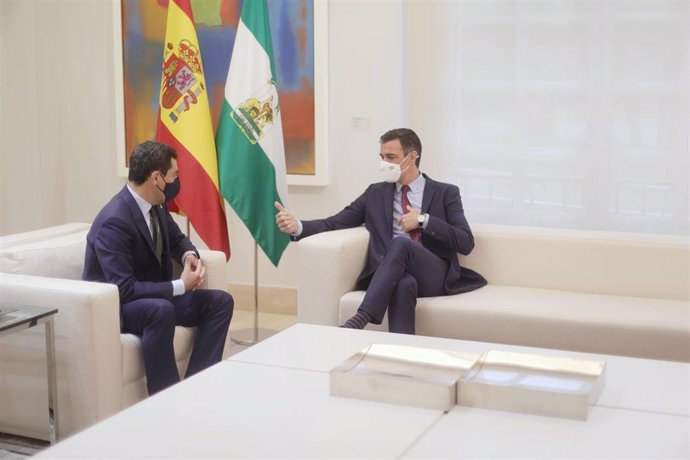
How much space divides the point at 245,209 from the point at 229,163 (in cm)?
27

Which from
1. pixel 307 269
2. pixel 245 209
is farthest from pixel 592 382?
pixel 245 209

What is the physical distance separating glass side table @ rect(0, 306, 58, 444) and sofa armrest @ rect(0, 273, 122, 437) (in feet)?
0.20

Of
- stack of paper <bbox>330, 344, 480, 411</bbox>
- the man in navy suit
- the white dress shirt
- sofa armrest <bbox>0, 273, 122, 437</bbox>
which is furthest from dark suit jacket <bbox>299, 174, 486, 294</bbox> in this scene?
stack of paper <bbox>330, 344, 480, 411</bbox>

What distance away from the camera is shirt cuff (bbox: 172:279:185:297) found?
12.7ft

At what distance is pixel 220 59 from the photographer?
5891mm

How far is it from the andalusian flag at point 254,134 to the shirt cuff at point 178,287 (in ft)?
3.85

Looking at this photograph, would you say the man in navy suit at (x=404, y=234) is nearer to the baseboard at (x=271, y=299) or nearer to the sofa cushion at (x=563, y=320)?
the sofa cushion at (x=563, y=320)

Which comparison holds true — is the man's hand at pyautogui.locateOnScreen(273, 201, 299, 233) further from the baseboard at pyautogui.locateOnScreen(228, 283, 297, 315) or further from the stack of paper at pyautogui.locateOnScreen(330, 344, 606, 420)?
the stack of paper at pyautogui.locateOnScreen(330, 344, 606, 420)

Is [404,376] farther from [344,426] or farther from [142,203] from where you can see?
[142,203]

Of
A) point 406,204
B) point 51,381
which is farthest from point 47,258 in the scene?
point 406,204

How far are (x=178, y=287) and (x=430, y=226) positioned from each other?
4.21ft

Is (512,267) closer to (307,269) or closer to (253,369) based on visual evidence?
(307,269)

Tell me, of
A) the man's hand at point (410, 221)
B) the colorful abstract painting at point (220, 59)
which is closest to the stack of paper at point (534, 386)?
the man's hand at point (410, 221)

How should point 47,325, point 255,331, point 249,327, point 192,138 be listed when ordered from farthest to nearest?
point 249,327
point 255,331
point 192,138
point 47,325
